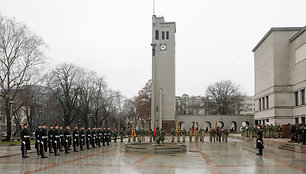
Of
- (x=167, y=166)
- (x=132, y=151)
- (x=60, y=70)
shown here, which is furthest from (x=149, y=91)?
(x=167, y=166)

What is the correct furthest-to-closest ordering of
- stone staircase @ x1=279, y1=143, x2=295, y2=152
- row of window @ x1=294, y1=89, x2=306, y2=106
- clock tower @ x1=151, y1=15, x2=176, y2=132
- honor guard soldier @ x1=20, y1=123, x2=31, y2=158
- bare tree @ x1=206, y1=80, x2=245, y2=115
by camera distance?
1. bare tree @ x1=206, y1=80, x2=245, y2=115
2. clock tower @ x1=151, y1=15, x2=176, y2=132
3. row of window @ x1=294, y1=89, x2=306, y2=106
4. stone staircase @ x1=279, y1=143, x2=295, y2=152
5. honor guard soldier @ x1=20, y1=123, x2=31, y2=158

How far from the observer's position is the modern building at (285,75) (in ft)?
133

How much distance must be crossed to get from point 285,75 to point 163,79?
21346mm

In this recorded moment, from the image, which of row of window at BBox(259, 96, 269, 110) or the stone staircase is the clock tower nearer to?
row of window at BBox(259, 96, 269, 110)

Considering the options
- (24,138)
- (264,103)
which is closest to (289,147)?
(24,138)

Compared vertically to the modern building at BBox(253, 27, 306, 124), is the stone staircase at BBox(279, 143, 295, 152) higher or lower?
lower

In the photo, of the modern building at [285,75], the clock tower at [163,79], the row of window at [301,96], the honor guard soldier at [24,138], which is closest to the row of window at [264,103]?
the modern building at [285,75]

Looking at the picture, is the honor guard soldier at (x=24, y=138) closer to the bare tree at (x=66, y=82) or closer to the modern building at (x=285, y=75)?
the bare tree at (x=66, y=82)

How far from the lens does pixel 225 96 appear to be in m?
74.4

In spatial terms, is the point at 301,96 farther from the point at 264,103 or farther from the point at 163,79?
the point at 163,79

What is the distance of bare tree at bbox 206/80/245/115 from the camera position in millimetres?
74431

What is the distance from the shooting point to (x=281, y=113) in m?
43.5

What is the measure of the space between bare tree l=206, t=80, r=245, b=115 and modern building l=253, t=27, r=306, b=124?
88.9 feet

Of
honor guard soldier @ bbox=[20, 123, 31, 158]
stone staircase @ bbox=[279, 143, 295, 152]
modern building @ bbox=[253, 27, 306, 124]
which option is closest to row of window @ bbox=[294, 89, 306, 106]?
modern building @ bbox=[253, 27, 306, 124]
